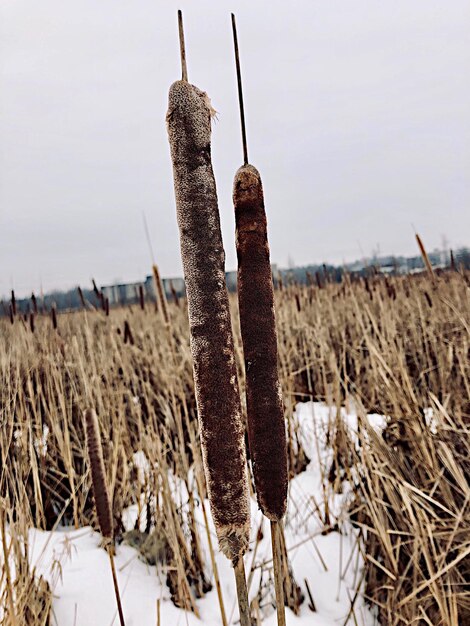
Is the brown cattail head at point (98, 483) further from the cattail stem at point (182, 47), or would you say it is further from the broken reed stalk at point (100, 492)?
the cattail stem at point (182, 47)

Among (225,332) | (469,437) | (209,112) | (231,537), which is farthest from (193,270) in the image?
(469,437)

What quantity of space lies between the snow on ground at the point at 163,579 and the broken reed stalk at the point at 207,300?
1.37 metres

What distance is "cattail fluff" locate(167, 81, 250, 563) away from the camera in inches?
23.6

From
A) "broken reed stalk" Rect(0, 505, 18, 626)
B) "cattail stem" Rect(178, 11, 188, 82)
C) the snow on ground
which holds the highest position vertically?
"cattail stem" Rect(178, 11, 188, 82)

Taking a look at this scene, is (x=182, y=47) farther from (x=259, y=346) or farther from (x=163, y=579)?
(x=163, y=579)

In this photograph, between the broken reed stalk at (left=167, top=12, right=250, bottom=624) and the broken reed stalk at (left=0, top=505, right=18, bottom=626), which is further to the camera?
the broken reed stalk at (left=0, top=505, right=18, bottom=626)

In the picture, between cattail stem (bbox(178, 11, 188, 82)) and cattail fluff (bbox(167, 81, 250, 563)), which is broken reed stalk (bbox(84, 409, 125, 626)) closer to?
cattail fluff (bbox(167, 81, 250, 563))

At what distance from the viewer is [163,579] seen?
2225mm

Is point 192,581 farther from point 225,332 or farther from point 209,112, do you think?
point 209,112

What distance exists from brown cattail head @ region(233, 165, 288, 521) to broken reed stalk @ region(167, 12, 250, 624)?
0.16ft

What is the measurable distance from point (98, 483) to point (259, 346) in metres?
0.66

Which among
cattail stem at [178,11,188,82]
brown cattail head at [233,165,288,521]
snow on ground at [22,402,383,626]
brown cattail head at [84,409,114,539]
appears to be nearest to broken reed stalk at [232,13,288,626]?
brown cattail head at [233,165,288,521]

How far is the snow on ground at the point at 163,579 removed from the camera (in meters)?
1.94

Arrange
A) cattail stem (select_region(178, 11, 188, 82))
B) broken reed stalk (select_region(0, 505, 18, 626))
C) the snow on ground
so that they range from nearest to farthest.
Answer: cattail stem (select_region(178, 11, 188, 82)), broken reed stalk (select_region(0, 505, 18, 626)), the snow on ground
